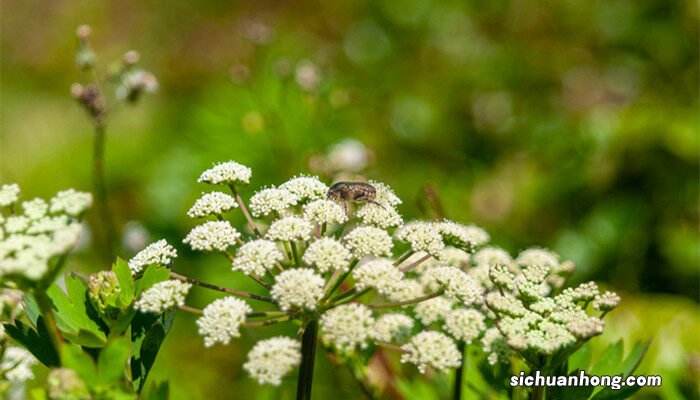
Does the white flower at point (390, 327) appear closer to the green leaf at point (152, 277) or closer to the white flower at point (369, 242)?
the white flower at point (369, 242)

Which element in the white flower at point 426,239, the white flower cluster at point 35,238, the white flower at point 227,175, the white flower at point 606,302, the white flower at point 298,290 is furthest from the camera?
the white flower at point 227,175

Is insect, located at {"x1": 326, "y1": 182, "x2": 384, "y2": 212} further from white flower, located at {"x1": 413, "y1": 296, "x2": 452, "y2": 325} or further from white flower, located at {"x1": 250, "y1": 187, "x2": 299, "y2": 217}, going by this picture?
white flower, located at {"x1": 413, "y1": 296, "x2": 452, "y2": 325}

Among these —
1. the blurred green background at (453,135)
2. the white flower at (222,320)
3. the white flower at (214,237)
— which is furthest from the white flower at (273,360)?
the blurred green background at (453,135)

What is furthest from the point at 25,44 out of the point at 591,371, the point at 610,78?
the point at 591,371

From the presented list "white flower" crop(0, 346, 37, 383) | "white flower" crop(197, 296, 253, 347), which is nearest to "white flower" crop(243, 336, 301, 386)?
"white flower" crop(197, 296, 253, 347)

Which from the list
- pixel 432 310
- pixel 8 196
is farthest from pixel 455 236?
pixel 8 196
